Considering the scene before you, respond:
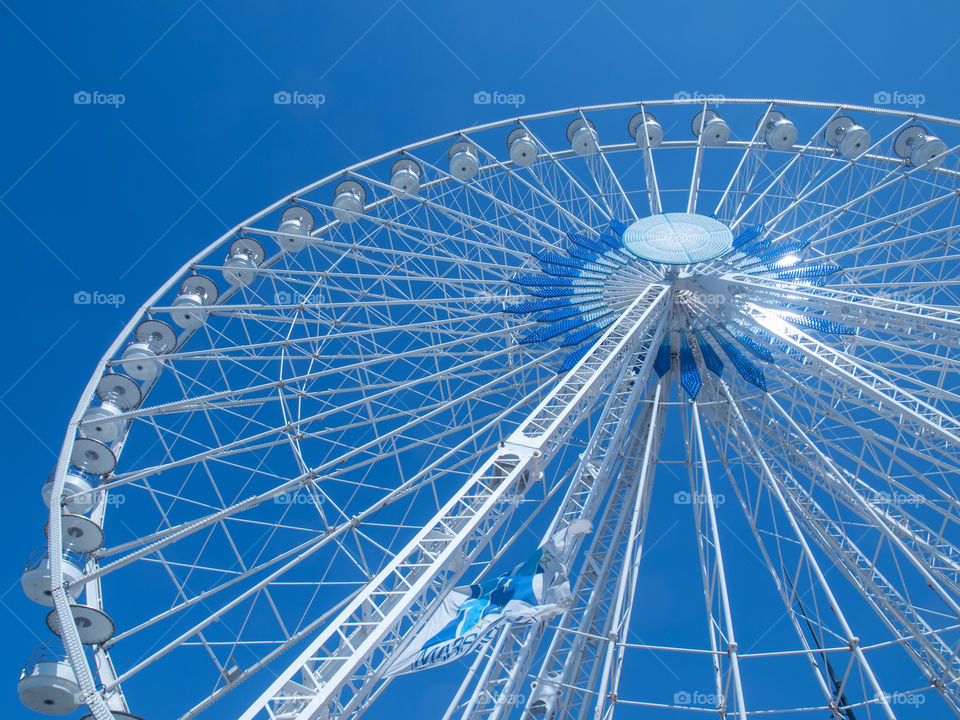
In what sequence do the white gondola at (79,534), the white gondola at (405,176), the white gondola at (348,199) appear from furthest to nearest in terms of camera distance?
the white gondola at (405,176) < the white gondola at (348,199) < the white gondola at (79,534)

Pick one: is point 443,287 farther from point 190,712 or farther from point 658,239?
point 190,712

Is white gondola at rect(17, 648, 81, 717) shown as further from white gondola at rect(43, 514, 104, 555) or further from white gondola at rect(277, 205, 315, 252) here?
white gondola at rect(277, 205, 315, 252)

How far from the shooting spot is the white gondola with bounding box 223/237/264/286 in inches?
804

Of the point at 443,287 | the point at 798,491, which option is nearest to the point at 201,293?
the point at 443,287

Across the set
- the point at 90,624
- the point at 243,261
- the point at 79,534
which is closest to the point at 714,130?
the point at 243,261

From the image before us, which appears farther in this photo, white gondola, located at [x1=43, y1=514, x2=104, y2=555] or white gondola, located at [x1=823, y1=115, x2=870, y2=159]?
white gondola, located at [x1=823, y1=115, x2=870, y2=159]

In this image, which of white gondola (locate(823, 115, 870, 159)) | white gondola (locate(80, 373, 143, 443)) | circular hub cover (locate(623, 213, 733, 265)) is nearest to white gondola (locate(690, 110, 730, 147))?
white gondola (locate(823, 115, 870, 159))

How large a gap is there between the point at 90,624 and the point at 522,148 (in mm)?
17829

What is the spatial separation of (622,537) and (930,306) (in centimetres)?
805

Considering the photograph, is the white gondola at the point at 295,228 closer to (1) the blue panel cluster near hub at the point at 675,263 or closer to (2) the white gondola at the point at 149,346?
(2) the white gondola at the point at 149,346

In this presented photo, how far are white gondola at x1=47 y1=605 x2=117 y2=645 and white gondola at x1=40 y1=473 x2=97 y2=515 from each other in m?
2.10

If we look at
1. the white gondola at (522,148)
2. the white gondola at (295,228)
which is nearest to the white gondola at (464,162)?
the white gondola at (522,148)

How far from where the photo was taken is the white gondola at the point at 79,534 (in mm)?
13914

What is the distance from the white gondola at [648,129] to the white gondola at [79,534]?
19.3 meters
